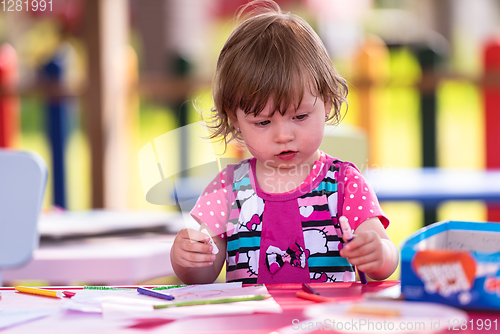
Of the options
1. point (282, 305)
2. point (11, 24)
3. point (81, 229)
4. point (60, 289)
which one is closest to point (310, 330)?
point (282, 305)

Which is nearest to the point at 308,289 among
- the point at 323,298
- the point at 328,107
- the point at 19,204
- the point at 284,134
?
the point at 323,298

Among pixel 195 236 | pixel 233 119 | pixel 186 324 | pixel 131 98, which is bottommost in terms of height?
pixel 186 324

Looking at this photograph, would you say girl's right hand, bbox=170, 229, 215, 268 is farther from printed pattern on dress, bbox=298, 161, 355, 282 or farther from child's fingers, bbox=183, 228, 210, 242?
printed pattern on dress, bbox=298, 161, 355, 282

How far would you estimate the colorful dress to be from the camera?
0.94 meters

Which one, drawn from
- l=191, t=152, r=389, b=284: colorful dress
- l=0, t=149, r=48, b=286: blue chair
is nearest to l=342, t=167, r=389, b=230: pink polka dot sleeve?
l=191, t=152, r=389, b=284: colorful dress

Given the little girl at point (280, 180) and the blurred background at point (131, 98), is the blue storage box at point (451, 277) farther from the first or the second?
the blurred background at point (131, 98)

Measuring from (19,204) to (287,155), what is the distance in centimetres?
62

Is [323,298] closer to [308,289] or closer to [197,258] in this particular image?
Result: [308,289]

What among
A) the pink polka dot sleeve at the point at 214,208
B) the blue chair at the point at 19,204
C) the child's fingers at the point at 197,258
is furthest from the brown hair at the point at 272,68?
the blue chair at the point at 19,204

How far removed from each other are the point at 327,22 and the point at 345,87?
31.1 feet

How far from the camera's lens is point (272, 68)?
920mm

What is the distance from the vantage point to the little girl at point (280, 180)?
3.00 feet

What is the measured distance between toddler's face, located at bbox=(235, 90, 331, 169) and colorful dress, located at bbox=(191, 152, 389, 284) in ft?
0.25

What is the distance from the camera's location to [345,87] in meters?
1.07
